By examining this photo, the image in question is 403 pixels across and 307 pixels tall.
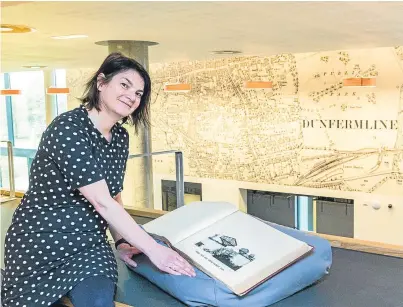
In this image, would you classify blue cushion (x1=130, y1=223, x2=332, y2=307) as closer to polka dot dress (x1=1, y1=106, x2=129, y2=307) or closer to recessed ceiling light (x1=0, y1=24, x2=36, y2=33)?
polka dot dress (x1=1, y1=106, x2=129, y2=307)

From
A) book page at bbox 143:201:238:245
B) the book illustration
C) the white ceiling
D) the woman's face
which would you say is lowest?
the book illustration

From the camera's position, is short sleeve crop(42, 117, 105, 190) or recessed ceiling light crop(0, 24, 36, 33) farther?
recessed ceiling light crop(0, 24, 36, 33)

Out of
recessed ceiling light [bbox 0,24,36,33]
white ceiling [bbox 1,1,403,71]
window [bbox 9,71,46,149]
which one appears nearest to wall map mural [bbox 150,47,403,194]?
white ceiling [bbox 1,1,403,71]

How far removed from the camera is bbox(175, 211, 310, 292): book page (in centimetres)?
215

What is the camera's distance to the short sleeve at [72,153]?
1916mm

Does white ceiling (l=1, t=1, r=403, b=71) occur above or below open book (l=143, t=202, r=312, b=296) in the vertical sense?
above

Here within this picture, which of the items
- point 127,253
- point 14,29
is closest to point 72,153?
point 127,253

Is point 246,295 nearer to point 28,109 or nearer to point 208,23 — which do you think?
point 208,23

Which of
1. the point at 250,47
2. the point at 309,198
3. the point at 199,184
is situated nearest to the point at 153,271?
the point at 250,47

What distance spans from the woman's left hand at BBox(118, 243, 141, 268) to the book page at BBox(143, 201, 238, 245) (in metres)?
0.13

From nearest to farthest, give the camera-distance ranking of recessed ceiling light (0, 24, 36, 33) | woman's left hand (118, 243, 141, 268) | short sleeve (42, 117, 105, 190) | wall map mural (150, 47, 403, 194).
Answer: short sleeve (42, 117, 105, 190)
woman's left hand (118, 243, 141, 268)
recessed ceiling light (0, 24, 36, 33)
wall map mural (150, 47, 403, 194)

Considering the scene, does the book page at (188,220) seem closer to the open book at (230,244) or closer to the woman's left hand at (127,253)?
the open book at (230,244)

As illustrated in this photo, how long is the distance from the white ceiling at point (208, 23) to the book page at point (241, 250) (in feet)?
4.03

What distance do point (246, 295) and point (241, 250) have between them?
0.28 meters
